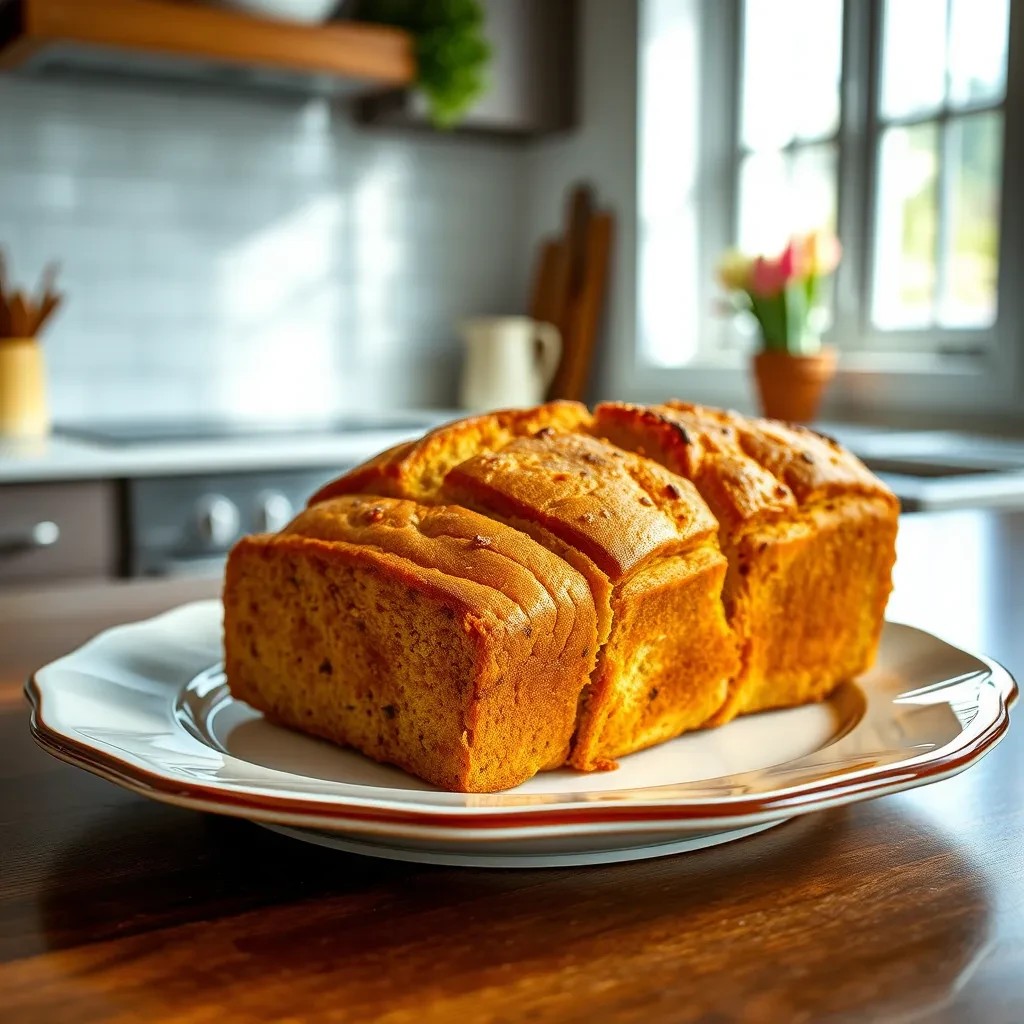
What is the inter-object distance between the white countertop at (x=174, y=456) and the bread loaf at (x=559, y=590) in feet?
4.82

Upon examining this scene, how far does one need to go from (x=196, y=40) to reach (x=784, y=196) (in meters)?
1.36

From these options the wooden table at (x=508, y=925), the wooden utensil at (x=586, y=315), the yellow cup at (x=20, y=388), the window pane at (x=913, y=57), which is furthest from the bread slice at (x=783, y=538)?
the wooden utensil at (x=586, y=315)

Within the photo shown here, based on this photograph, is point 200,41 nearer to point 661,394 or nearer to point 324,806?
point 661,394

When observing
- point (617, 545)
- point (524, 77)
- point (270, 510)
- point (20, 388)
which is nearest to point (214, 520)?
point (270, 510)

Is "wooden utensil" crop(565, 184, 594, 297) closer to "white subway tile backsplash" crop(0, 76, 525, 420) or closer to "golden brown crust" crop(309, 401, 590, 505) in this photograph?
"white subway tile backsplash" crop(0, 76, 525, 420)

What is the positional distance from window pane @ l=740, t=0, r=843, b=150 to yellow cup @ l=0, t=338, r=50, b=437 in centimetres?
173

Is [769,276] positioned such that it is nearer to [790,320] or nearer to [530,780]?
[790,320]

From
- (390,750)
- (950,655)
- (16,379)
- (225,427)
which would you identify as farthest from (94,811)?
(225,427)

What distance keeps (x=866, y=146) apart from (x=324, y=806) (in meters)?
2.51

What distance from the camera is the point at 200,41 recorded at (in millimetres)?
A: 2469

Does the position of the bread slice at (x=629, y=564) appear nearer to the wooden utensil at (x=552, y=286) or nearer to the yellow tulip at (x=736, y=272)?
the yellow tulip at (x=736, y=272)

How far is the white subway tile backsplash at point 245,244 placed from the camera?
108 inches

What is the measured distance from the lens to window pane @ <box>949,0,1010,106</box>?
7.60 feet

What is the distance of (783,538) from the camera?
2.25ft
